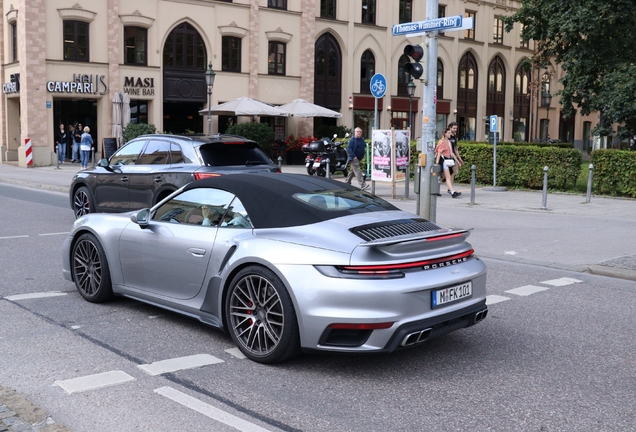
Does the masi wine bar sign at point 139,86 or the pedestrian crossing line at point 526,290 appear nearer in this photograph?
the pedestrian crossing line at point 526,290

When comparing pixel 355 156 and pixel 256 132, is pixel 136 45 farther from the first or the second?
pixel 355 156

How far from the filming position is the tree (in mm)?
27172

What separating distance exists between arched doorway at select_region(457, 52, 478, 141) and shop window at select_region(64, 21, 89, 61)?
2743cm

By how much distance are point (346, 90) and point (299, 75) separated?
428 cm

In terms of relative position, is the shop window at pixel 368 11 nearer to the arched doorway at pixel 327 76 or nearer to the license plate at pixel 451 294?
the arched doorway at pixel 327 76

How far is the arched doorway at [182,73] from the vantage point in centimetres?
3644

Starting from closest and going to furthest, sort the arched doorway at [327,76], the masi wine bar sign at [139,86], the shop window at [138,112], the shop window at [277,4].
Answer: the masi wine bar sign at [139,86], the shop window at [138,112], the shop window at [277,4], the arched doorway at [327,76]

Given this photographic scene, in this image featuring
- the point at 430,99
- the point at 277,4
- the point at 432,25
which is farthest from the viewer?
the point at 277,4

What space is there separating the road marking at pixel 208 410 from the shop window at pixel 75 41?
1243 inches

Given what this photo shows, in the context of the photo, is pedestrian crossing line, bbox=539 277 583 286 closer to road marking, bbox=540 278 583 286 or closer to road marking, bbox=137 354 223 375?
road marking, bbox=540 278 583 286

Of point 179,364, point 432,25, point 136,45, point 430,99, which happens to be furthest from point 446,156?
point 136,45

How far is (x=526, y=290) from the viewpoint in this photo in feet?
27.2

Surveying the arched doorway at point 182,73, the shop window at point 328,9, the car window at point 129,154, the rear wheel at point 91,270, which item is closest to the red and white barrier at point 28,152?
the arched doorway at point 182,73

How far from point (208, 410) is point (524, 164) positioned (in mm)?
18482
